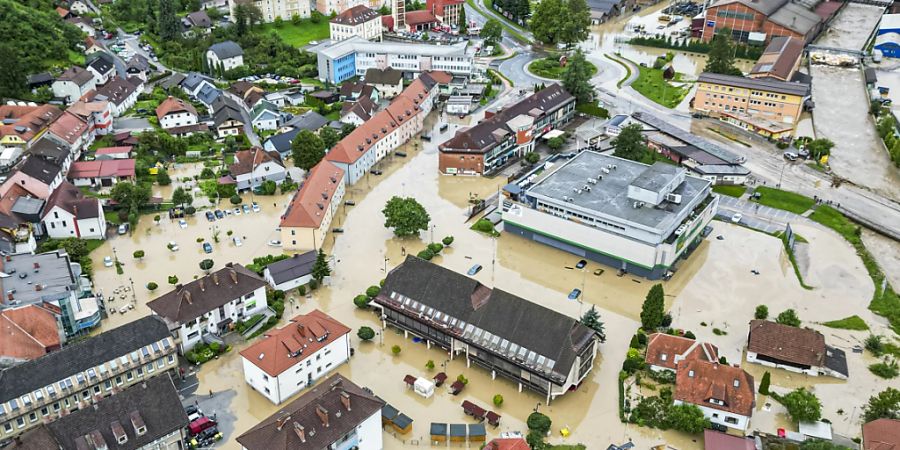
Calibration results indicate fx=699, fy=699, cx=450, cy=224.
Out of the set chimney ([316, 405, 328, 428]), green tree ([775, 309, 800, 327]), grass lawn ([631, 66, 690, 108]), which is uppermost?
grass lawn ([631, 66, 690, 108])

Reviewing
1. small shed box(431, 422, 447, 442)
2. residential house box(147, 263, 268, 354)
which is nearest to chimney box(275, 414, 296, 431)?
small shed box(431, 422, 447, 442)

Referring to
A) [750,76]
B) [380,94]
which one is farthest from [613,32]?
[380,94]

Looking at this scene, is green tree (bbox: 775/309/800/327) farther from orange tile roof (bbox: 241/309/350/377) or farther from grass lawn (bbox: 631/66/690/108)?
grass lawn (bbox: 631/66/690/108)

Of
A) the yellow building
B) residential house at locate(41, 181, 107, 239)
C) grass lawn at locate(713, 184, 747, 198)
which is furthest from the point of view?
the yellow building

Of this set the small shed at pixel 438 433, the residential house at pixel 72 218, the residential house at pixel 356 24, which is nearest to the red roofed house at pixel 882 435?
the small shed at pixel 438 433

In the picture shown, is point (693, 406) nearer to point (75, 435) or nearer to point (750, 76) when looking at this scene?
point (75, 435)

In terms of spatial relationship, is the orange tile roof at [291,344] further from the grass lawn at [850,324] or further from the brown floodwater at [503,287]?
the grass lawn at [850,324]

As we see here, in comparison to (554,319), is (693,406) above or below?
below

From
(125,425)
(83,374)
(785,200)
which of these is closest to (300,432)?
(125,425)
